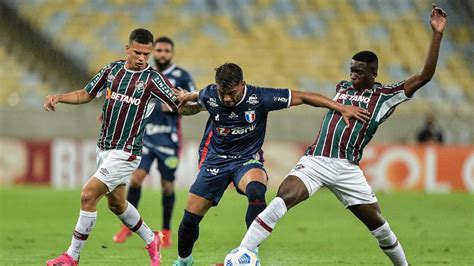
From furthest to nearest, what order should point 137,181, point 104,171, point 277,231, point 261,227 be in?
point 277,231 → point 137,181 → point 104,171 → point 261,227

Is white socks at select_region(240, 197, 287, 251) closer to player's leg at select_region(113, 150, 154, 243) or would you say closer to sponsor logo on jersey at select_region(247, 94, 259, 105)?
sponsor logo on jersey at select_region(247, 94, 259, 105)

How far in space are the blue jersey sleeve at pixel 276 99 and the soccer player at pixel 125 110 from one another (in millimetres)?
912

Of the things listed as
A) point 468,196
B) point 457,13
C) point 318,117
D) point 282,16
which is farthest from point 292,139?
point 457,13

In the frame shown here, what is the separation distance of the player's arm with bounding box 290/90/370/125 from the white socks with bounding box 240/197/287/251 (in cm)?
95

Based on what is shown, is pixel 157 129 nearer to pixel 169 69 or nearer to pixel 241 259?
pixel 169 69

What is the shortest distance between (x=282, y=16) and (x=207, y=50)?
246 cm

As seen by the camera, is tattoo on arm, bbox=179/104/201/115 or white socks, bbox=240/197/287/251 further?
tattoo on arm, bbox=179/104/201/115

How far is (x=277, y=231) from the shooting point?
13.0 m

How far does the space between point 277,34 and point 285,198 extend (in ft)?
59.7

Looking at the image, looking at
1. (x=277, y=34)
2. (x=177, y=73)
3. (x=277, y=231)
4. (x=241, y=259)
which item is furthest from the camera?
(x=277, y=34)

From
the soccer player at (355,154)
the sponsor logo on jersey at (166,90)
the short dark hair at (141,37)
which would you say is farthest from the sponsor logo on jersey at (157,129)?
the soccer player at (355,154)

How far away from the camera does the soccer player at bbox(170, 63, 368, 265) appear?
8.03 metres

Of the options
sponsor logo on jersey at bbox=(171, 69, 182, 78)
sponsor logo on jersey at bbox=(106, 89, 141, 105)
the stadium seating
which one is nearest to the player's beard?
sponsor logo on jersey at bbox=(171, 69, 182, 78)

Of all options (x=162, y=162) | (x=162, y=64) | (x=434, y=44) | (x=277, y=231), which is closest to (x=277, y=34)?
(x=277, y=231)
